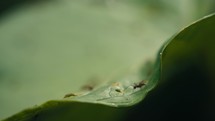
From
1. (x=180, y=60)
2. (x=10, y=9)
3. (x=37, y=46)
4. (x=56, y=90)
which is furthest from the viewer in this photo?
(x=10, y=9)

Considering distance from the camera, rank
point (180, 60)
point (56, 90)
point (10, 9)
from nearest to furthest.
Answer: point (180, 60) < point (56, 90) < point (10, 9)

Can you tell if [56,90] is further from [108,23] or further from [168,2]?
[168,2]

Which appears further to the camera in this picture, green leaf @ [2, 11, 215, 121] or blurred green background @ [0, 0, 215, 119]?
blurred green background @ [0, 0, 215, 119]

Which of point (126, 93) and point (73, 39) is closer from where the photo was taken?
point (126, 93)

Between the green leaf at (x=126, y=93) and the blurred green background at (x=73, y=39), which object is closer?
the green leaf at (x=126, y=93)

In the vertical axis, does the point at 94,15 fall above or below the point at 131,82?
above

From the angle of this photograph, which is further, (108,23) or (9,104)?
(108,23)

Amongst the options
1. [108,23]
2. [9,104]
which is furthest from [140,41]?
[9,104]
